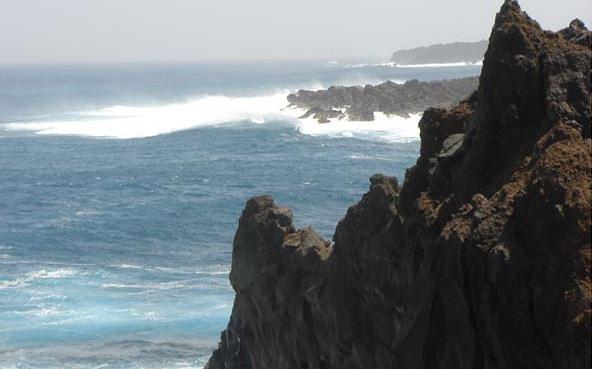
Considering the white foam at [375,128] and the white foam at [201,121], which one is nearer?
the white foam at [375,128]

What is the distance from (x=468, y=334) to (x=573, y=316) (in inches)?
77.5

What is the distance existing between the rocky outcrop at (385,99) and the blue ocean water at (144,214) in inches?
145

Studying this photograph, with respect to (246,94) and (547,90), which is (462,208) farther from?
(246,94)

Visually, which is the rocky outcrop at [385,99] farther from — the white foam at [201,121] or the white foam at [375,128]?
the white foam at [201,121]

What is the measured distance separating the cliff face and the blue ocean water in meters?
9.60

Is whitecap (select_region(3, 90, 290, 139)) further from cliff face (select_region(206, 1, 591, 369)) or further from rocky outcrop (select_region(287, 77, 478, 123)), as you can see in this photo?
cliff face (select_region(206, 1, 591, 369))

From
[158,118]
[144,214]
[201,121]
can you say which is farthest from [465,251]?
[158,118]

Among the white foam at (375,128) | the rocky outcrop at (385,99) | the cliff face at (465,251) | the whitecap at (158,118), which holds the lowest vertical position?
the whitecap at (158,118)

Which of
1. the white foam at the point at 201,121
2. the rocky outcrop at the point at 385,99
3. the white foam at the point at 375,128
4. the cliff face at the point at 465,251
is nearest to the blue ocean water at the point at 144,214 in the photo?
the white foam at the point at 375,128

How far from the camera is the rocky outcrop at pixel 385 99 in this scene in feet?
360

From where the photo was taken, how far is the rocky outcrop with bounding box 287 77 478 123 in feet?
360

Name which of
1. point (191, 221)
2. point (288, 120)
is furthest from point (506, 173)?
point (288, 120)

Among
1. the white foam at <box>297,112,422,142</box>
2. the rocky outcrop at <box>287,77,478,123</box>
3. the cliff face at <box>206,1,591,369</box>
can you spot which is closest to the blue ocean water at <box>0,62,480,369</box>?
the white foam at <box>297,112,422,142</box>

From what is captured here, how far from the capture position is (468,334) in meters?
12.8
